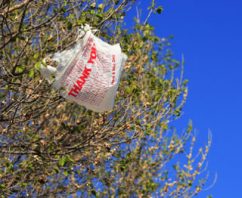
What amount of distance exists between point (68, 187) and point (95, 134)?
2695mm

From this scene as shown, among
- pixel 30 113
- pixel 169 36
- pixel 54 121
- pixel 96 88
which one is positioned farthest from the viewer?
pixel 169 36

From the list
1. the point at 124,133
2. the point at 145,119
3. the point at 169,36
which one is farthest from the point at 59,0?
the point at 169,36

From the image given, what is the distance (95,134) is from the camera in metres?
6.92

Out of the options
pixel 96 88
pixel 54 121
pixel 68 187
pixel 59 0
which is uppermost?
pixel 59 0

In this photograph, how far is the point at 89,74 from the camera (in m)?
4.82

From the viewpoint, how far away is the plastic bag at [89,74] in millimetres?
4812

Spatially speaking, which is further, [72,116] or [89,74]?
[72,116]

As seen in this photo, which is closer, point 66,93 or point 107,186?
→ point 66,93

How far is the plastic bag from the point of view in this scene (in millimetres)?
4812

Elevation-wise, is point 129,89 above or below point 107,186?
above

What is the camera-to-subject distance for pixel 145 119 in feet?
26.9

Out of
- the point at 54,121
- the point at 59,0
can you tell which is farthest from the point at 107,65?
the point at 54,121

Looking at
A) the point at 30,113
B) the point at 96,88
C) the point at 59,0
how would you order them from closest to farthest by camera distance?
1. the point at 96,88
2. the point at 59,0
3. the point at 30,113

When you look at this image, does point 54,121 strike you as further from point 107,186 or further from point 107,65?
point 107,65
